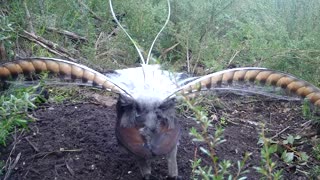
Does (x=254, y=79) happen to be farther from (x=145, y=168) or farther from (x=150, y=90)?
(x=145, y=168)

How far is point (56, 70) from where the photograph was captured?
3.09m

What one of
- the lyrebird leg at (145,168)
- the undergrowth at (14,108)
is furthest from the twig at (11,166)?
the lyrebird leg at (145,168)

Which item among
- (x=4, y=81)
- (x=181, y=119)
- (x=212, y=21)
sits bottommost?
(x=181, y=119)

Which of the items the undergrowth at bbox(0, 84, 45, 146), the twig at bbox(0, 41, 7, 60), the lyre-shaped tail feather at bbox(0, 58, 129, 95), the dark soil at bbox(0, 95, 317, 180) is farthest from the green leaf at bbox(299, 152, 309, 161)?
the twig at bbox(0, 41, 7, 60)

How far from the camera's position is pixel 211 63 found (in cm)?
470

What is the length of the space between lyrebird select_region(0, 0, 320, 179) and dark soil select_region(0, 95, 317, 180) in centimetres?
24

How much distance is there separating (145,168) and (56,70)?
0.76 metres

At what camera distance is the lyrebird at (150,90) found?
2.93 meters

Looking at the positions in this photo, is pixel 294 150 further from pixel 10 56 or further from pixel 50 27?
pixel 50 27

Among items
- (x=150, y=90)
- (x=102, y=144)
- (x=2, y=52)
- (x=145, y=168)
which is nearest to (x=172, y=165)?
(x=145, y=168)

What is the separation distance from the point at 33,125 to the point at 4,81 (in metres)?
0.87

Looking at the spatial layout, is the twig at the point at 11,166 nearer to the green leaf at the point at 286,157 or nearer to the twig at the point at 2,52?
the twig at the point at 2,52

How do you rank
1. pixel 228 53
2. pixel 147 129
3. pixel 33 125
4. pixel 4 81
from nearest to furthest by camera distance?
pixel 147 129 → pixel 4 81 → pixel 33 125 → pixel 228 53

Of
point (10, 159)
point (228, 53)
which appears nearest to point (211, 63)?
point (228, 53)
